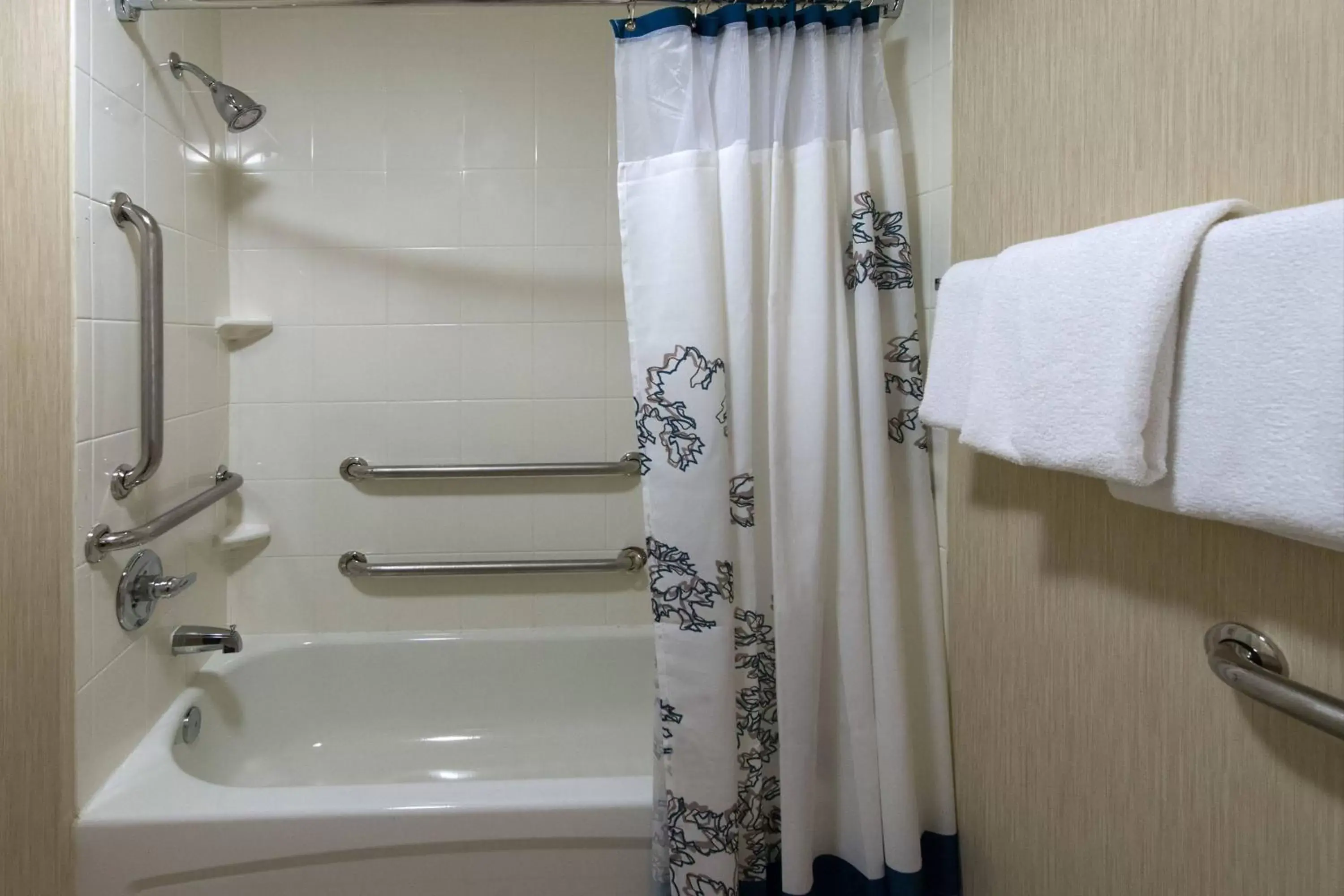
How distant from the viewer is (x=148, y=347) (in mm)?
1383

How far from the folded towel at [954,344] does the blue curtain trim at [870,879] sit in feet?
2.30

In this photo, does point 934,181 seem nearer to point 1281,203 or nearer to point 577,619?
point 1281,203

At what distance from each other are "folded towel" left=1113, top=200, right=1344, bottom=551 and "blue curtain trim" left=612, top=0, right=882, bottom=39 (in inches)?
30.6

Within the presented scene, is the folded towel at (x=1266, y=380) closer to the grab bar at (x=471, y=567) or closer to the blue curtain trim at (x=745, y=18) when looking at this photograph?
the blue curtain trim at (x=745, y=18)

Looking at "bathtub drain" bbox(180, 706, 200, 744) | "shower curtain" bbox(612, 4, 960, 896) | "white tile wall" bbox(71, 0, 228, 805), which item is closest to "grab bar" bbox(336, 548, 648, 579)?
"white tile wall" bbox(71, 0, 228, 805)

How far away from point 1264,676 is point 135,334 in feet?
5.59

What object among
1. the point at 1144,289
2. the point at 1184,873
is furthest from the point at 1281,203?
the point at 1184,873

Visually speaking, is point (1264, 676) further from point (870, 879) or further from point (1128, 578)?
point (870, 879)

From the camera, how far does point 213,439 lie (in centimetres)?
183

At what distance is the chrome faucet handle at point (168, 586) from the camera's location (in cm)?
145

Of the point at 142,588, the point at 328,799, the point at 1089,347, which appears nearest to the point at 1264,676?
the point at 1089,347

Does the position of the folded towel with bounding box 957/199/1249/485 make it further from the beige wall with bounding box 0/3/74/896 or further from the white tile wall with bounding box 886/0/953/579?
the beige wall with bounding box 0/3/74/896

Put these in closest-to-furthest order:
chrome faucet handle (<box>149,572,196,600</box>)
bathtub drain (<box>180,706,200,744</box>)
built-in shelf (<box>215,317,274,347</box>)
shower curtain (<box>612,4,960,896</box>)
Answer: shower curtain (<box>612,4,960,896</box>), chrome faucet handle (<box>149,572,196,600</box>), bathtub drain (<box>180,706,200,744</box>), built-in shelf (<box>215,317,274,347</box>)

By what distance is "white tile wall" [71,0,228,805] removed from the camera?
1.25 m
